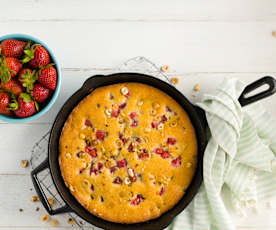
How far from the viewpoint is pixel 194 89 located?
1929 mm

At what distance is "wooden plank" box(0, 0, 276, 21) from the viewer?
76.5 inches

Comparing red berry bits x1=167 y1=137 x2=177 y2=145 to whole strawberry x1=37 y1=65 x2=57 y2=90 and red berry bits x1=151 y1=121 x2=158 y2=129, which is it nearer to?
red berry bits x1=151 y1=121 x2=158 y2=129

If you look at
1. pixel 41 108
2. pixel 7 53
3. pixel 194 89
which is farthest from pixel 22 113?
pixel 194 89

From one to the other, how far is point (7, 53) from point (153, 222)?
1022 mm

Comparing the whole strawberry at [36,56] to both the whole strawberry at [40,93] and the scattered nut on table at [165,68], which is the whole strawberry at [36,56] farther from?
the scattered nut on table at [165,68]

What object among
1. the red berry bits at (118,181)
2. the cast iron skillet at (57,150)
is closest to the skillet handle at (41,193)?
the cast iron skillet at (57,150)

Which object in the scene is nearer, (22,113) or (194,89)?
(22,113)

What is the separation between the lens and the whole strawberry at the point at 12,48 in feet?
5.43

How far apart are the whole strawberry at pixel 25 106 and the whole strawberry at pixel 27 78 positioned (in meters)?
0.04

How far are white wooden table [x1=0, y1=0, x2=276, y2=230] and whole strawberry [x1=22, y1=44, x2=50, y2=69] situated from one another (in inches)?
9.7

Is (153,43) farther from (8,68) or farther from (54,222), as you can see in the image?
(54,222)

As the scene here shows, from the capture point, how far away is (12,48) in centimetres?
166

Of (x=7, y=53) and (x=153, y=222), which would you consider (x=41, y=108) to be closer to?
(x=7, y=53)

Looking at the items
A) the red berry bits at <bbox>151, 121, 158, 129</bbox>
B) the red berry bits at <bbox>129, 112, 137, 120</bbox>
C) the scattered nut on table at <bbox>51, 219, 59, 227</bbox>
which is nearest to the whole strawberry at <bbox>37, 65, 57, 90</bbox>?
the red berry bits at <bbox>129, 112, 137, 120</bbox>
